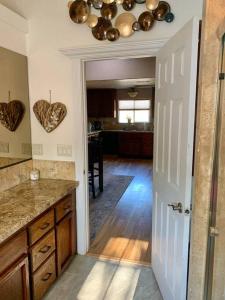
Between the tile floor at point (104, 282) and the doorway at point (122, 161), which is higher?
the doorway at point (122, 161)

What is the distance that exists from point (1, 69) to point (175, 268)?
6.70 ft

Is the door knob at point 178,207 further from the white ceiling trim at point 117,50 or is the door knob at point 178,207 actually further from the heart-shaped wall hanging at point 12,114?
the heart-shaped wall hanging at point 12,114

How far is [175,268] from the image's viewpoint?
1619 millimetres

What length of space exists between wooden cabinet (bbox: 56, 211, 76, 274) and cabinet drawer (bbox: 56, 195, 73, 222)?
45mm

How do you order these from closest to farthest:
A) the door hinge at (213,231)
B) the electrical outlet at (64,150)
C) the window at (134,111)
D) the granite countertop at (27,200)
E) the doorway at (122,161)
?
the door hinge at (213,231), the granite countertop at (27,200), the electrical outlet at (64,150), the doorway at (122,161), the window at (134,111)

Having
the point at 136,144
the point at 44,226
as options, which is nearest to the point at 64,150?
the point at 44,226

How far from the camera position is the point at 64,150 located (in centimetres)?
228

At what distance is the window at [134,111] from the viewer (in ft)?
26.0

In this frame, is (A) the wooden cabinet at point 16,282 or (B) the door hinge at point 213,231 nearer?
(B) the door hinge at point 213,231

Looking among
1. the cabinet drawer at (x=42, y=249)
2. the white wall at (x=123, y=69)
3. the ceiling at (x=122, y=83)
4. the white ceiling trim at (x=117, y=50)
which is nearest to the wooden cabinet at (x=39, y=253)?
the cabinet drawer at (x=42, y=249)

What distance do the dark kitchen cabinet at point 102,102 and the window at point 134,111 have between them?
30 cm

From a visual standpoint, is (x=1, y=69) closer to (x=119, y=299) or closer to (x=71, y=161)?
(x=71, y=161)

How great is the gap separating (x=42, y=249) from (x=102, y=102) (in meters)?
6.79

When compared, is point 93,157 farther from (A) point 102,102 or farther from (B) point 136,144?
(A) point 102,102
